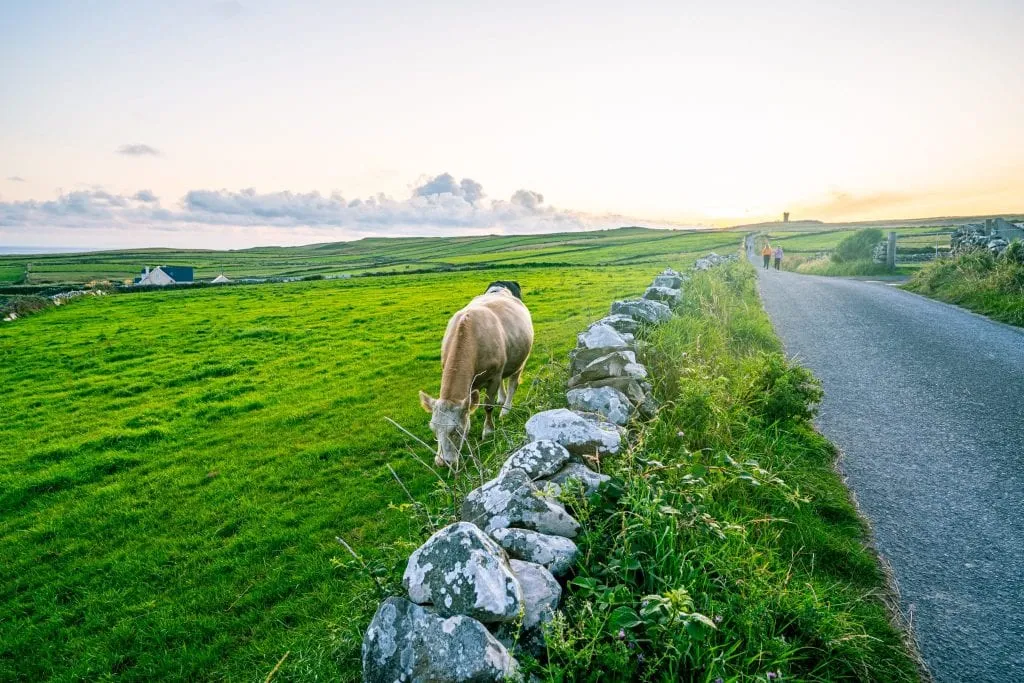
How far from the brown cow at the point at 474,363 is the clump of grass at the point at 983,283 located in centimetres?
1143

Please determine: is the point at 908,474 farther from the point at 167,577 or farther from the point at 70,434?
the point at 70,434

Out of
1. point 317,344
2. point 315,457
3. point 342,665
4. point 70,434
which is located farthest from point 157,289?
point 342,665

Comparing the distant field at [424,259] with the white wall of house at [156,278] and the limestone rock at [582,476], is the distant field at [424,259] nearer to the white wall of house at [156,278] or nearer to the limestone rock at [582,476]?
the white wall of house at [156,278]

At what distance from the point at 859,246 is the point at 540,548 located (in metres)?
33.7

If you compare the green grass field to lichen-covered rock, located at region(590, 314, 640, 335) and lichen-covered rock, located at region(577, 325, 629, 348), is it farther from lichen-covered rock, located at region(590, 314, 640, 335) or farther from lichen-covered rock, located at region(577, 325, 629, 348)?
lichen-covered rock, located at region(590, 314, 640, 335)

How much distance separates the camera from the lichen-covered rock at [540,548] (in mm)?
3092

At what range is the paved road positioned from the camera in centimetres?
351

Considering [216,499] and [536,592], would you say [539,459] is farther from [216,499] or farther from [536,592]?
[216,499]

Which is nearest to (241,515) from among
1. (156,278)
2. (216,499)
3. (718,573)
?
(216,499)

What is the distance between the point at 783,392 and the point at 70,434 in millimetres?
13536

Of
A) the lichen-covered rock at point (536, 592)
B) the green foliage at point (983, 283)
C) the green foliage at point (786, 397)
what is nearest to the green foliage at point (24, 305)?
the lichen-covered rock at point (536, 592)

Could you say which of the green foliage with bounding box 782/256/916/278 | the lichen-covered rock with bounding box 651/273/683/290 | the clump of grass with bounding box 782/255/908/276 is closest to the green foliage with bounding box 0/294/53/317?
the lichen-covered rock with bounding box 651/273/683/290

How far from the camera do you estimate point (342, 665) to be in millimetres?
2926

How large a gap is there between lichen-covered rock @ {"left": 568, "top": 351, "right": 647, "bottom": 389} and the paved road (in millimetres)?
2550
